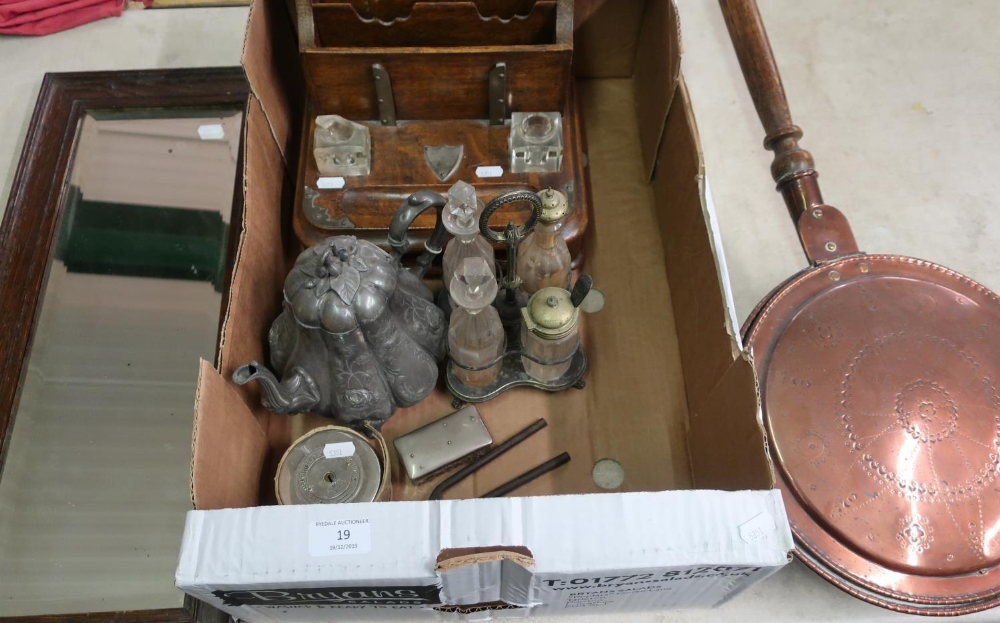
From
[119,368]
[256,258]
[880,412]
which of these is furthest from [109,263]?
[880,412]

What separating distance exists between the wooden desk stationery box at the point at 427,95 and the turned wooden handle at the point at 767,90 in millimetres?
251

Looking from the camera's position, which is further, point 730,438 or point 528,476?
point 528,476

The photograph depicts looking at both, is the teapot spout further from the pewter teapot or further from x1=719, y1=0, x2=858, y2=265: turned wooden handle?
x1=719, y1=0, x2=858, y2=265: turned wooden handle

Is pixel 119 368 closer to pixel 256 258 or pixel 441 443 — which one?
pixel 256 258

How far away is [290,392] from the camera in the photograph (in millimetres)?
805

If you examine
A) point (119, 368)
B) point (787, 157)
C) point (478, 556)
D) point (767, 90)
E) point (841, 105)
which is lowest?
point (478, 556)

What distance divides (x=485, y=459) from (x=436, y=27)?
2.07ft

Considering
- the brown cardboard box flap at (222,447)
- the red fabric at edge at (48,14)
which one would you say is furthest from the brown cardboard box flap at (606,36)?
the red fabric at edge at (48,14)

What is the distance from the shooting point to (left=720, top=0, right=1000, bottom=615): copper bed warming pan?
30.6 inches

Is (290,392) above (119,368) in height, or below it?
below

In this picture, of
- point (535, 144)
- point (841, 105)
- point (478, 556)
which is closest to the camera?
point (478, 556)

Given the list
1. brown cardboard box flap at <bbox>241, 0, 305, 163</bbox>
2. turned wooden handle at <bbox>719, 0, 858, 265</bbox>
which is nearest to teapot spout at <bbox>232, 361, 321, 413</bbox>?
brown cardboard box flap at <bbox>241, 0, 305, 163</bbox>

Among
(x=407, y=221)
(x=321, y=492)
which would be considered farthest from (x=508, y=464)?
(x=407, y=221)

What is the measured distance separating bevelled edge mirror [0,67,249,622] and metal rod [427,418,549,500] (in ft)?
1.02
